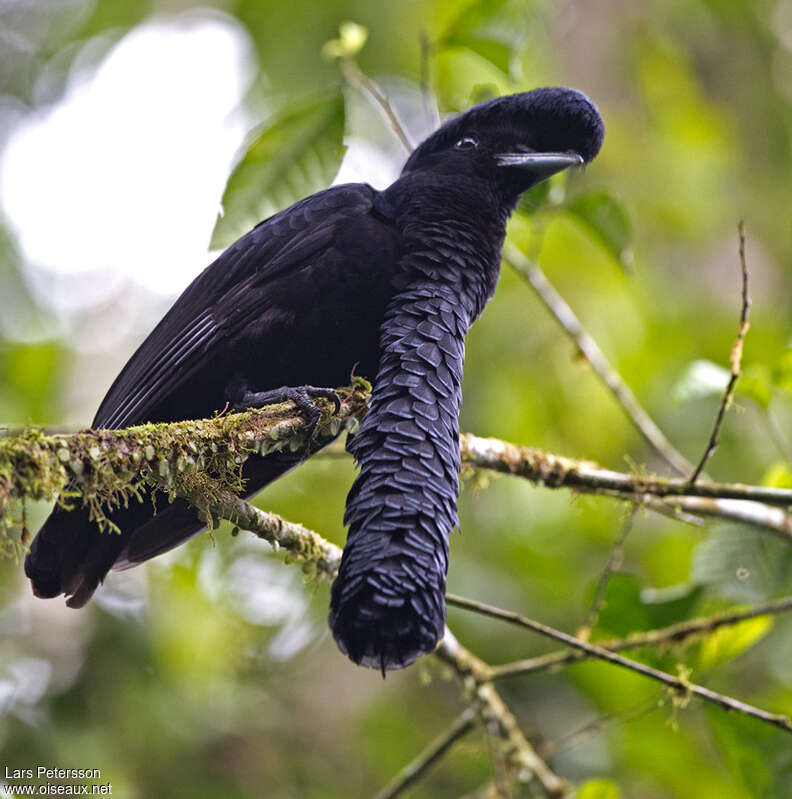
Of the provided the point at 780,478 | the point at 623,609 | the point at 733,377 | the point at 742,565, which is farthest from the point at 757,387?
the point at 623,609

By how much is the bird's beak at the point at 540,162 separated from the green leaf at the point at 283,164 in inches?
22.3

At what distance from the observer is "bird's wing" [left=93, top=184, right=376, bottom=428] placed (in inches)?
102

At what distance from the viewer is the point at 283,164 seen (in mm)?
2959

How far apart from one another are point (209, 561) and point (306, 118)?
307 cm

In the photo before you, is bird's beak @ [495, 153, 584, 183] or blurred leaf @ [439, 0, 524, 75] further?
blurred leaf @ [439, 0, 524, 75]

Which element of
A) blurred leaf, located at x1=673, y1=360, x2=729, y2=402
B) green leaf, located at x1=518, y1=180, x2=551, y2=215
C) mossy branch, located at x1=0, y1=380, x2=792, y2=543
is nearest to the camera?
mossy branch, located at x1=0, y1=380, x2=792, y2=543

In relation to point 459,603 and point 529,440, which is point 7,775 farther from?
point 529,440

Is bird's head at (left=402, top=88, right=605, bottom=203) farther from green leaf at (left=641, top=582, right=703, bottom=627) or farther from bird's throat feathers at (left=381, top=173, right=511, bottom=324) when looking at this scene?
green leaf at (left=641, top=582, right=703, bottom=627)

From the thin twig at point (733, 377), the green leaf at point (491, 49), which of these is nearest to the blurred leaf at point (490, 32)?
the green leaf at point (491, 49)

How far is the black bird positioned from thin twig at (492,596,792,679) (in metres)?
0.95

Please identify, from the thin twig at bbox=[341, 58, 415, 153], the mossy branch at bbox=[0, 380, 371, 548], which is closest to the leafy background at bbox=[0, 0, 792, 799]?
the thin twig at bbox=[341, 58, 415, 153]

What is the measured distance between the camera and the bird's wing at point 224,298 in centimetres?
259

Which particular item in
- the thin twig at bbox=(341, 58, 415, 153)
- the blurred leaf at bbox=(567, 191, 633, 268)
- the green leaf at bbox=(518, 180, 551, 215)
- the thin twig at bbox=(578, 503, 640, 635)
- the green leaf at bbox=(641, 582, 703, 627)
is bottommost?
the green leaf at bbox=(641, 582, 703, 627)

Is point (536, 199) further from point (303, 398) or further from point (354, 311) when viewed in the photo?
point (303, 398)
